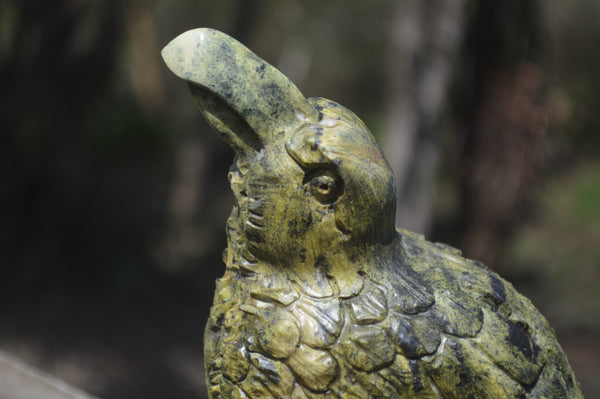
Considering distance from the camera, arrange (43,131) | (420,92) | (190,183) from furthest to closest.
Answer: (190,183)
(43,131)
(420,92)

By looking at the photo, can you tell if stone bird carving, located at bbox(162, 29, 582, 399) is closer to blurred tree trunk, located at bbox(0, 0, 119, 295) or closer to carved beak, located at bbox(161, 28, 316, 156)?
carved beak, located at bbox(161, 28, 316, 156)

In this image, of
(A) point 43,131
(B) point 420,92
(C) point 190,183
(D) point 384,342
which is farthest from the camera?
(C) point 190,183

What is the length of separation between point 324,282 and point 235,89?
17.9 inches

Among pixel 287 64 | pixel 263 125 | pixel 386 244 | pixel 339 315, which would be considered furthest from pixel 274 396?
pixel 287 64

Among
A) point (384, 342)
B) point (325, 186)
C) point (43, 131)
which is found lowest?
point (384, 342)

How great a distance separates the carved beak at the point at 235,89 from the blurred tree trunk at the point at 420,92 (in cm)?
284

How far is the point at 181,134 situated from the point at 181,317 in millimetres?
2774

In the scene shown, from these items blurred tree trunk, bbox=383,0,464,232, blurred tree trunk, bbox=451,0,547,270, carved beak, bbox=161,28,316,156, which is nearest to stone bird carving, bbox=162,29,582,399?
carved beak, bbox=161,28,316,156

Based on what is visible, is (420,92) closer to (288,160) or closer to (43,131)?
(43,131)

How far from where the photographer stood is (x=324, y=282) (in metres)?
1.46

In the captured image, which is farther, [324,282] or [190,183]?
[190,183]

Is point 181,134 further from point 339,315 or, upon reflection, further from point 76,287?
point 339,315

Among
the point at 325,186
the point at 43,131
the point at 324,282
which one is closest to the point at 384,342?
the point at 324,282

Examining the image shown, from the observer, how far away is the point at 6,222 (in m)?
4.75
